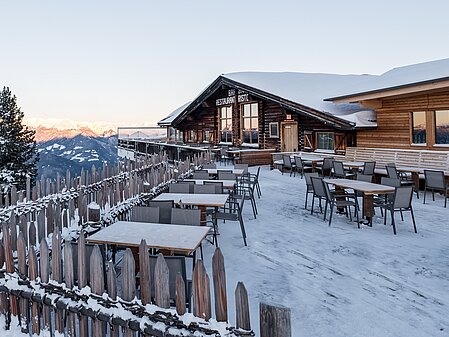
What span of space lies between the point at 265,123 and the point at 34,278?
20.1 m

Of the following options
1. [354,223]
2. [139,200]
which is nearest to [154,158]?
[139,200]

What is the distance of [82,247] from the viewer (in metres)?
Answer: 2.89

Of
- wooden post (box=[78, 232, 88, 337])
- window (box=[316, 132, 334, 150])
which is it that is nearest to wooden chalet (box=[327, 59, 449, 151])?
window (box=[316, 132, 334, 150])

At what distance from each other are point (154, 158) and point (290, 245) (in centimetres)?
814

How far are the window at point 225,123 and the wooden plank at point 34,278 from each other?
22.7m

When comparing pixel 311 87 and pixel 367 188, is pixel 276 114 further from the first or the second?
pixel 367 188

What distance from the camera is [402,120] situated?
1489cm

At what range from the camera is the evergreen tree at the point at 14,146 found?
25594mm

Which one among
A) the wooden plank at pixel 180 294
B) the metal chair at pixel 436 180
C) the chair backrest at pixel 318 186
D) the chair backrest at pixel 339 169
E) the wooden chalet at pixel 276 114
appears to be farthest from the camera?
the wooden chalet at pixel 276 114

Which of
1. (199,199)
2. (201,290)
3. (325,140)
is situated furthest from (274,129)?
(201,290)

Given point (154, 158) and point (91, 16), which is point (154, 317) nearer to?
point (154, 158)

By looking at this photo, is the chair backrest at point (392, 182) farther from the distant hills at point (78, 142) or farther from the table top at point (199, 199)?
the distant hills at point (78, 142)

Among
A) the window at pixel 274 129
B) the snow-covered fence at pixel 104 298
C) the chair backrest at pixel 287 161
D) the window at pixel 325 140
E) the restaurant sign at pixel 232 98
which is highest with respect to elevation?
the restaurant sign at pixel 232 98

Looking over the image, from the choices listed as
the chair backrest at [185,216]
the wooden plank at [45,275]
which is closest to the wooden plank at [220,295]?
the wooden plank at [45,275]
